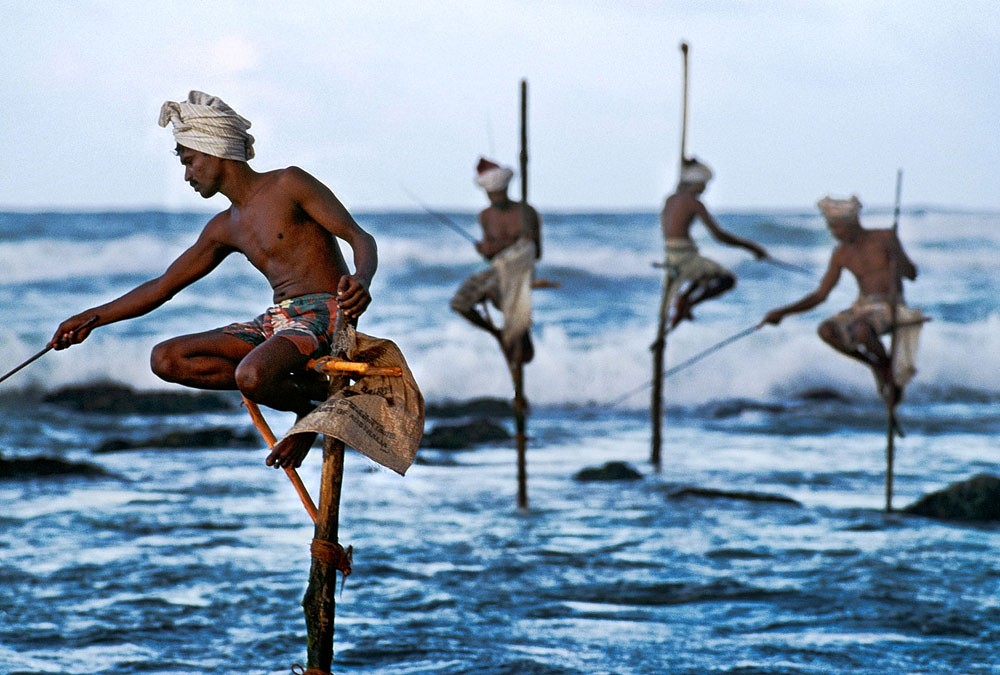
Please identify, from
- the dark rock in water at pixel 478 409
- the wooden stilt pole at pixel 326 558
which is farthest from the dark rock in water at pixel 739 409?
the wooden stilt pole at pixel 326 558

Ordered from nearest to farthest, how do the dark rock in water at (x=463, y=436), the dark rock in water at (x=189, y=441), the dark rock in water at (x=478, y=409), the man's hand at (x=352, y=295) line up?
the man's hand at (x=352, y=295) < the dark rock in water at (x=189, y=441) < the dark rock in water at (x=463, y=436) < the dark rock in water at (x=478, y=409)

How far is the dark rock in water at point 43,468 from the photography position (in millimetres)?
12039

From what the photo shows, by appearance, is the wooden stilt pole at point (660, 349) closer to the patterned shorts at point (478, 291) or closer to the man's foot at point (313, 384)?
the patterned shorts at point (478, 291)

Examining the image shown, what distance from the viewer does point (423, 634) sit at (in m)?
7.41

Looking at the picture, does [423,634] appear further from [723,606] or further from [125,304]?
[125,304]

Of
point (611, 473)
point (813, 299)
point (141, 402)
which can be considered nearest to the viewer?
point (813, 299)

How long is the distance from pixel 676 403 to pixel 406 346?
4.42 m

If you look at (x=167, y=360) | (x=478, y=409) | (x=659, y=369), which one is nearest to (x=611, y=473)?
(x=659, y=369)

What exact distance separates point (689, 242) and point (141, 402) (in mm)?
8094

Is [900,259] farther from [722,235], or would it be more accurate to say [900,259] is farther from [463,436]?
[463,436]

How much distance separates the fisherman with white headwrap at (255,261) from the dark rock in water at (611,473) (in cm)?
736

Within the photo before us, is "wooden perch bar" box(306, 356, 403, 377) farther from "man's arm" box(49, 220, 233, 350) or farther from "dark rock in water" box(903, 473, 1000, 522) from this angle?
"dark rock in water" box(903, 473, 1000, 522)

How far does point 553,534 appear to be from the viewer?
9.92m

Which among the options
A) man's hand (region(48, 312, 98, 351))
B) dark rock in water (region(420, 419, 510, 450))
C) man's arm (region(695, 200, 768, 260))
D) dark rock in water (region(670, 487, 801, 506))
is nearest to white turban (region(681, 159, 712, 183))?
man's arm (region(695, 200, 768, 260))
